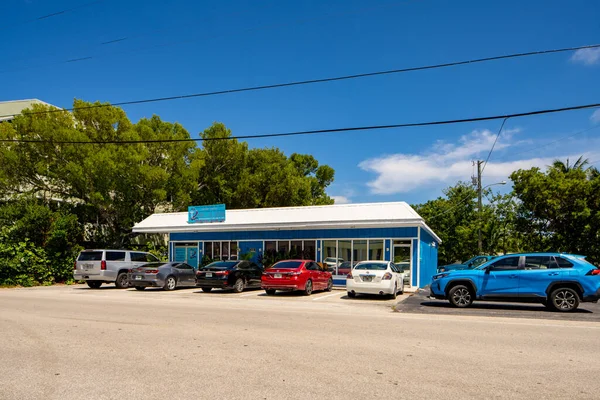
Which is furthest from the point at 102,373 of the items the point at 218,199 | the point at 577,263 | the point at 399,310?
the point at 218,199

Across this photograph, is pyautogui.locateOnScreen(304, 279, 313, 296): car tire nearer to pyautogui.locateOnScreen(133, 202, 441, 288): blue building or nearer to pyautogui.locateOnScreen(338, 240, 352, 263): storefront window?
pyautogui.locateOnScreen(133, 202, 441, 288): blue building

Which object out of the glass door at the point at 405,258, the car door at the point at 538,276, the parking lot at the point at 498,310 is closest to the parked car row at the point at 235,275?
the glass door at the point at 405,258

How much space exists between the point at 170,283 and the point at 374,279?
32.4ft

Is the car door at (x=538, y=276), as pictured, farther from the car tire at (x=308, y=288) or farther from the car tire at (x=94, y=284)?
the car tire at (x=94, y=284)

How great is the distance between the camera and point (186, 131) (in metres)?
43.2

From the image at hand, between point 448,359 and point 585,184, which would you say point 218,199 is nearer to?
point 585,184

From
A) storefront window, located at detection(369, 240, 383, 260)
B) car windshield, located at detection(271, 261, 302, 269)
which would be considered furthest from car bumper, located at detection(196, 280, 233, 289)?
storefront window, located at detection(369, 240, 383, 260)

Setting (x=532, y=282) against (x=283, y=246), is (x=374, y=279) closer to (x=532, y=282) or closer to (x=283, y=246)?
(x=532, y=282)

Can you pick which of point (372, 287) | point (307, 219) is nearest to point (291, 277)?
point (372, 287)

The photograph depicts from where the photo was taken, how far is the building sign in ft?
93.0

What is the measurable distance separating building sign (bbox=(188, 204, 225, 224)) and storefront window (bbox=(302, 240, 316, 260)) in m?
5.69

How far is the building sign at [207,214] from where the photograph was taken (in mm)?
28344

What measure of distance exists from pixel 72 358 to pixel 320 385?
3876 millimetres

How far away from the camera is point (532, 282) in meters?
14.2
